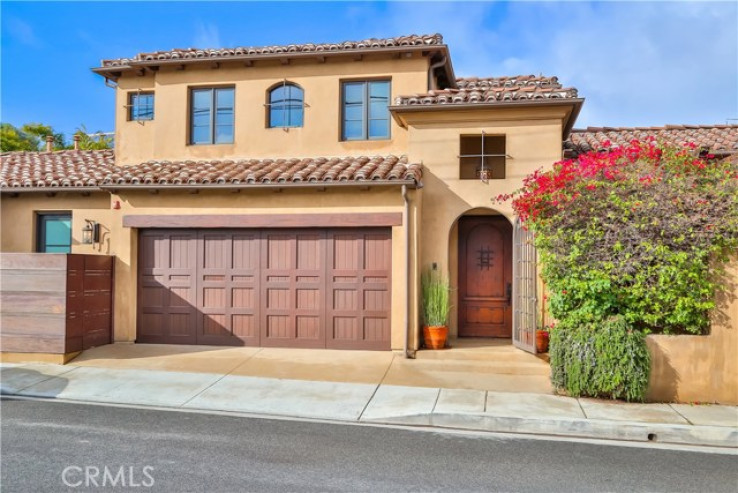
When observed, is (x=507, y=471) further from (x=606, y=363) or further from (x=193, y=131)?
(x=193, y=131)

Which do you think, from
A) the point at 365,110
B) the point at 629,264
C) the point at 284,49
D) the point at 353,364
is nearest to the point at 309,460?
the point at 353,364

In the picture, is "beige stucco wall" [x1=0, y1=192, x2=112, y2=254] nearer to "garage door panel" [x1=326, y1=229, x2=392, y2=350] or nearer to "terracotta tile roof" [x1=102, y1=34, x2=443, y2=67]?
"terracotta tile roof" [x1=102, y1=34, x2=443, y2=67]

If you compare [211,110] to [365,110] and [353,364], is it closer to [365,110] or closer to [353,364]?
[365,110]

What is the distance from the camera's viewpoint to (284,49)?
1220 centimetres

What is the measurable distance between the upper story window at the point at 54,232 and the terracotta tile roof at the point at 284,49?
386cm

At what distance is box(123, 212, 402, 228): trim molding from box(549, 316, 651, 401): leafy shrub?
4007mm

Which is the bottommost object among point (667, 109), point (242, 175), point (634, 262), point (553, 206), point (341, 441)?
point (341, 441)

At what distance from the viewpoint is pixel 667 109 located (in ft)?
54.6

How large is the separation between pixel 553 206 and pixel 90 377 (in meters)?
7.70

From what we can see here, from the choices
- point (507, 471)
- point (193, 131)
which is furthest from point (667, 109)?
point (507, 471)

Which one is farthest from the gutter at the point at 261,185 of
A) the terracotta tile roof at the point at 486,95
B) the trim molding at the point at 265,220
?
the terracotta tile roof at the point at 486,95

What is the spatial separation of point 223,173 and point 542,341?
6.99 m

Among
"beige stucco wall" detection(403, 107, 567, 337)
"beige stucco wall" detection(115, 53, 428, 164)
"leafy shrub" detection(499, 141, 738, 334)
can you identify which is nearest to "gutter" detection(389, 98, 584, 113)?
"beige stucco wall" detection(403, 107, 567, 337)

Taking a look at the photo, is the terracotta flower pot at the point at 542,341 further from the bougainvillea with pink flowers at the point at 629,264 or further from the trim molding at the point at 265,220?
the trim molding at the point at 265,220
